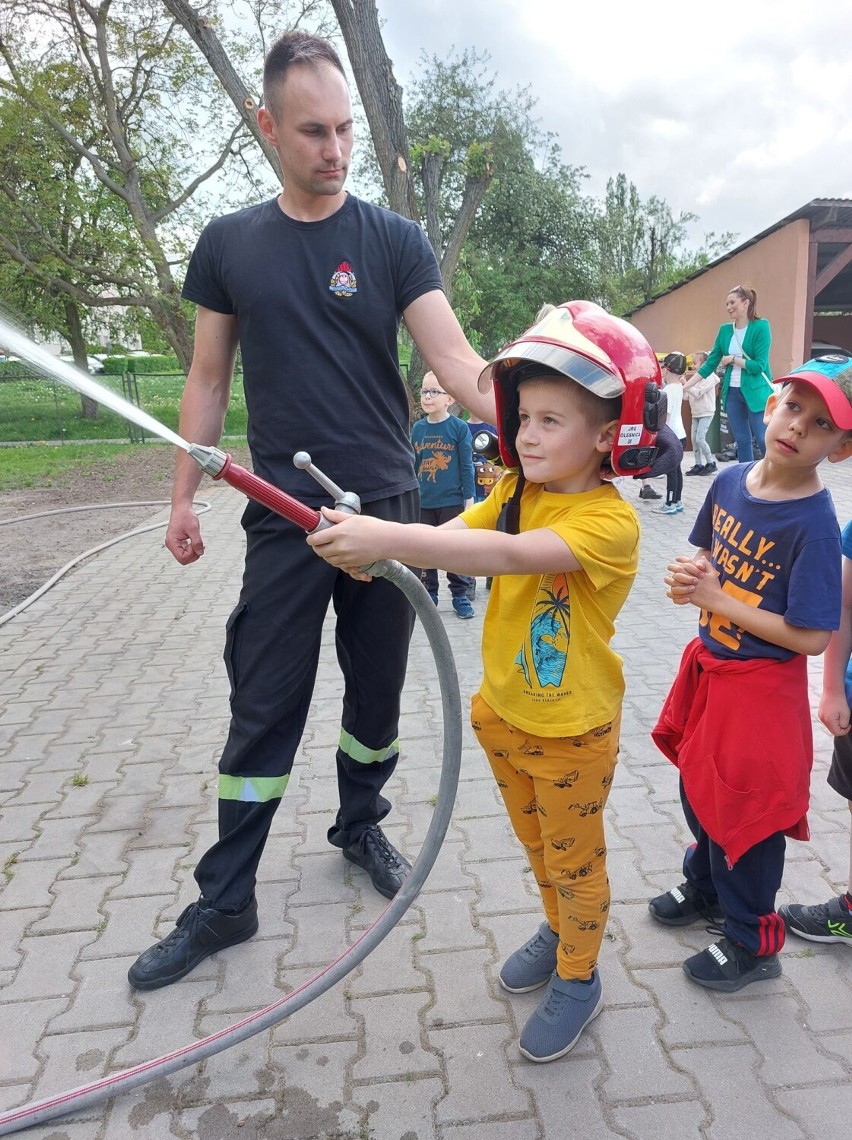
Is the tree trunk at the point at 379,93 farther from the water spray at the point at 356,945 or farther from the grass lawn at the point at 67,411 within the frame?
the grass lawn at the point at 67,411

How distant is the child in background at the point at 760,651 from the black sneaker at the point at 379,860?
0.98 m

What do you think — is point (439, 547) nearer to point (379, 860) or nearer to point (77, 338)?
point (379, 860)

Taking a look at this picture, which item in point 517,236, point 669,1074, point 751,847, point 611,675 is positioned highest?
point 517,236

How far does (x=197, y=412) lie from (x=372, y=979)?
1823 millimetres

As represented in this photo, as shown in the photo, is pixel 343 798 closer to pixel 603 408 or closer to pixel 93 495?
pixel 603 408

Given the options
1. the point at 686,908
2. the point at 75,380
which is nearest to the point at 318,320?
the point at 75,380

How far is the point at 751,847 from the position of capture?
2.17 metres

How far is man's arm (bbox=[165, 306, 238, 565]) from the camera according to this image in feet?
8.19

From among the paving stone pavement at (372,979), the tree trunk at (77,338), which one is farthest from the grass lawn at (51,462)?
the paving stone pavement at (372,979)

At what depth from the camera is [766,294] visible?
50.9 ft

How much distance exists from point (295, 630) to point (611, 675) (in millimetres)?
953

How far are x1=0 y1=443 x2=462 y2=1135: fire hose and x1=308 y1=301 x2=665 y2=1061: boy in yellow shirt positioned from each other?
10cm

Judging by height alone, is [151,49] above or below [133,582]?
above

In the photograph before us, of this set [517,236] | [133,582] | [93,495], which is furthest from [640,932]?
[517,236]
